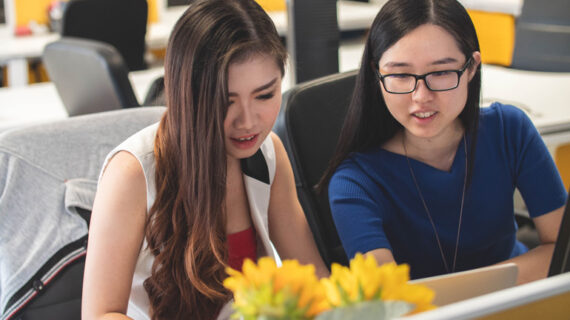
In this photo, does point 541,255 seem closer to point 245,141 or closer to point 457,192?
point 457,192

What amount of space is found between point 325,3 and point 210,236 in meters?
0.95

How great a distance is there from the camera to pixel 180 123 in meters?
1.00

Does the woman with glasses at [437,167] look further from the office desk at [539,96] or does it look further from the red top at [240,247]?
the office desk at [539,96]

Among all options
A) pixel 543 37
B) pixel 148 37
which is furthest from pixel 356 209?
pixel 148 37

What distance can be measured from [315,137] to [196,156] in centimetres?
44

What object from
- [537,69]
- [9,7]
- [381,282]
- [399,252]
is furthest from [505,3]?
[381,282]

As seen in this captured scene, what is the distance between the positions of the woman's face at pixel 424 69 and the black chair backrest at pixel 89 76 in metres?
0.86

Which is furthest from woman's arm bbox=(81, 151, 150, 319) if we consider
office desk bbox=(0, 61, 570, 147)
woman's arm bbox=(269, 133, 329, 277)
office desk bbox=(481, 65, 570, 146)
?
office desk bbox=(0, 61, 570, 147)

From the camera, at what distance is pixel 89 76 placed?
1.83 m

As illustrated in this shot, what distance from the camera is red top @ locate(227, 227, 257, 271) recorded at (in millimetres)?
1159

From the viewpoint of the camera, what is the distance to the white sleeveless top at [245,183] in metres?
1.03

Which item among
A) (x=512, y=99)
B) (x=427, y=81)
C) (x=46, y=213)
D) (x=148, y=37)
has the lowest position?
(x=148, y=37)

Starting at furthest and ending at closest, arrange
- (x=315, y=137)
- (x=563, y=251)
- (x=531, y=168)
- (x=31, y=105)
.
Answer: (x=31, y=105), (x=315, y=137), (x=531, y=168), (x=563, y=251)

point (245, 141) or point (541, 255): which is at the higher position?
point (245, 141)
